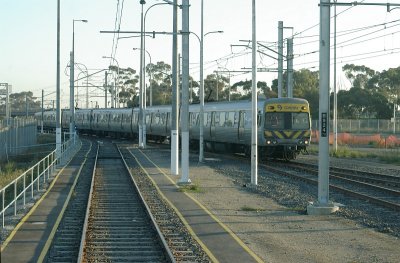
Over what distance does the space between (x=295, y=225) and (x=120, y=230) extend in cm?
366

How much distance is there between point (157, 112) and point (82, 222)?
39175 mm

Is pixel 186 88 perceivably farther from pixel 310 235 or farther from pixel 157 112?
pixel 157 112

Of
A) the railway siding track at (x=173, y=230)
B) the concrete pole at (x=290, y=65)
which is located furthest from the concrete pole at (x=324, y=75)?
the concrete pole at (x=290, y=65)

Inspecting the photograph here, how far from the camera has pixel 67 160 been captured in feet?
120

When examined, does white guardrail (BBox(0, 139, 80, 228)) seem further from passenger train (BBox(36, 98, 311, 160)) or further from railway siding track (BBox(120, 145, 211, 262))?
passenger train (BBox(36, 98, 311, 160))

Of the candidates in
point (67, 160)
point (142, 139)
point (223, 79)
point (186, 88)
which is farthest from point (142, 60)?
point (223, 79)

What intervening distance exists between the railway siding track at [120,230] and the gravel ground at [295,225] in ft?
5.40

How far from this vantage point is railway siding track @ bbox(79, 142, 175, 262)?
37.8ft

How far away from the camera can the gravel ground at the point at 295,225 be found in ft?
38.2

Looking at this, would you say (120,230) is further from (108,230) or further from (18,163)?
(18,163)

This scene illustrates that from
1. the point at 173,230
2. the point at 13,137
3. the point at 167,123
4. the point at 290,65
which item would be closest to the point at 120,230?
the point at 173,230

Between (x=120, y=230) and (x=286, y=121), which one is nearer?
(x=120, y=230)

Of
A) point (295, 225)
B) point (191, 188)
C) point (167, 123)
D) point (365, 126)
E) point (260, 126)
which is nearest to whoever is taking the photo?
point (295, 225)

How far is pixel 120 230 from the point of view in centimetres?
1432
